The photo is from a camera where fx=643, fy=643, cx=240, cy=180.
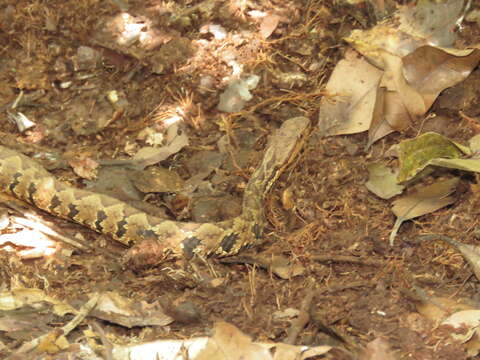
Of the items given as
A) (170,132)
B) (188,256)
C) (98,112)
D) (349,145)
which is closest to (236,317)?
(188,256)

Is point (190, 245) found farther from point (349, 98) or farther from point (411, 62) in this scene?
point (411, 62)

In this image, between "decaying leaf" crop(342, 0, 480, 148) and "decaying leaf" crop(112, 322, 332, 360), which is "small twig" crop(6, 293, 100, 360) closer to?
"decaying leaf" crop(112, 322, 332, 360)

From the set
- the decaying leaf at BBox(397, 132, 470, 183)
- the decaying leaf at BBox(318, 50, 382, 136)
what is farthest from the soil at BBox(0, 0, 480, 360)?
the decaying leaf at BBox(397, 132, 470, 183)

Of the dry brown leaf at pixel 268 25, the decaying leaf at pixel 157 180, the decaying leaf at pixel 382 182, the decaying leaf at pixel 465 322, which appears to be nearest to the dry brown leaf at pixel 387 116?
the decaying leaf at pixel 382 182

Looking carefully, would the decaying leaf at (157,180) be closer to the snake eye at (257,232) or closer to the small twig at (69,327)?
the snake eye at (257,232)

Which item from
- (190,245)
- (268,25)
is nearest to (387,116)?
(268,25)

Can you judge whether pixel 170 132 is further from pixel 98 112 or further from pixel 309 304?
pixel 309 304
